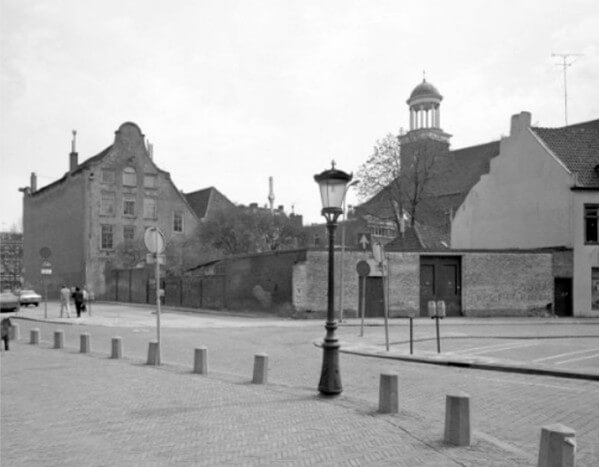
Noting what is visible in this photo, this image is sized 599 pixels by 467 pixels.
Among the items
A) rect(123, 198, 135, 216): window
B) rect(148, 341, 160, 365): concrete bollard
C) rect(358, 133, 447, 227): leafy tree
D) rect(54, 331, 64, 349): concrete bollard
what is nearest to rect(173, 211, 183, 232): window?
rect(123, 198, 135, 216): window

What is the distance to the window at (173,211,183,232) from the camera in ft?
217

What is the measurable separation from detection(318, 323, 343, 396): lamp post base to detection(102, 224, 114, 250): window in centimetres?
5327

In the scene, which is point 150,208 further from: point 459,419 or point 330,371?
point 459,419

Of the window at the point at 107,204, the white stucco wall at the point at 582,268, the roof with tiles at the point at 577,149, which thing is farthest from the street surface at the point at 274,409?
the window at the point at 107,204

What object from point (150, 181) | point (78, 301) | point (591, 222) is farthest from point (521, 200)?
point (150, 181)

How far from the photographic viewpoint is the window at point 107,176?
61375mm

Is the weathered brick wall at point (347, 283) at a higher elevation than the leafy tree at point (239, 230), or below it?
below

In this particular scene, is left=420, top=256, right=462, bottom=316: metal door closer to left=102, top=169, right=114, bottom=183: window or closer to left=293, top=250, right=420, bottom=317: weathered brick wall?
left=293, top=250, right=420, bottom=317: weathered brick wall

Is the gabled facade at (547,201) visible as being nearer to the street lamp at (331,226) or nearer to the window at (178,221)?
the street lamp at (331,226)

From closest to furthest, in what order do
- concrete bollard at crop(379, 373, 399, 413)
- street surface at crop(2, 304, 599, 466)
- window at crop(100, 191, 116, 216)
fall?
street surface at crop(2, 304, 599, 466), concrete bollard at crop(379, 373, 399, 413), window at crop(100, 191, 116, 216)

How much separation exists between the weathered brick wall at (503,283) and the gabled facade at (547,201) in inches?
53.1

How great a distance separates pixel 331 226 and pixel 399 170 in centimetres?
3421

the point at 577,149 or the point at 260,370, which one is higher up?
the point at 577,149

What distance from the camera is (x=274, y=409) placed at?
9367 millimetres
